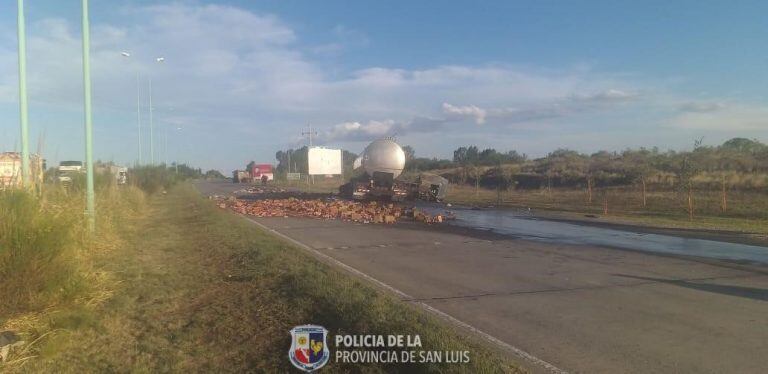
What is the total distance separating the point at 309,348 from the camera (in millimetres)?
5434

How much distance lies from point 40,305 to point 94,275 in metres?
1.91

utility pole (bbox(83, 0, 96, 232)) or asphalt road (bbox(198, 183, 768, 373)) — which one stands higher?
utility pole (bbox(83, 0, 96, 232))

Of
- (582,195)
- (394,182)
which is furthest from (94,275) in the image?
(582,195)

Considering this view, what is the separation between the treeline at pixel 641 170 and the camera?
1417 inches

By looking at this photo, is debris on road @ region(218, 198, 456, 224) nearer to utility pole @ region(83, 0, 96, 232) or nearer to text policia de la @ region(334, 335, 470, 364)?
utility pole @ region(83, 0, 96, 232)

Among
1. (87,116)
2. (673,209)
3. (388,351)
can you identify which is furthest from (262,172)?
(388,351)

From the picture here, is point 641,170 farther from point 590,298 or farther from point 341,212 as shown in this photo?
point 590,298

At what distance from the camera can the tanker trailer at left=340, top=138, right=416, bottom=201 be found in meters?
32.6

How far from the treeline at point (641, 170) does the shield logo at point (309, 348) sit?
24.4 metres

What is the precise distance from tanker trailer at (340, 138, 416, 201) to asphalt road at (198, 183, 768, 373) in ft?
57.4

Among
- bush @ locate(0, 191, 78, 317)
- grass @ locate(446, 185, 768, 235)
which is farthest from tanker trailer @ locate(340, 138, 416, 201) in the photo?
bush @ locate(0, 191, 78, 317)

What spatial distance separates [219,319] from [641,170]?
141 feet

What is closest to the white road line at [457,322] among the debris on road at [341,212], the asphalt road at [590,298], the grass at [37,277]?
the asphalt road at [590,298]

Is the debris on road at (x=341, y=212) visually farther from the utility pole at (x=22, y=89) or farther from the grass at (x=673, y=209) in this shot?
the utility pole at (x=22, y=89)
